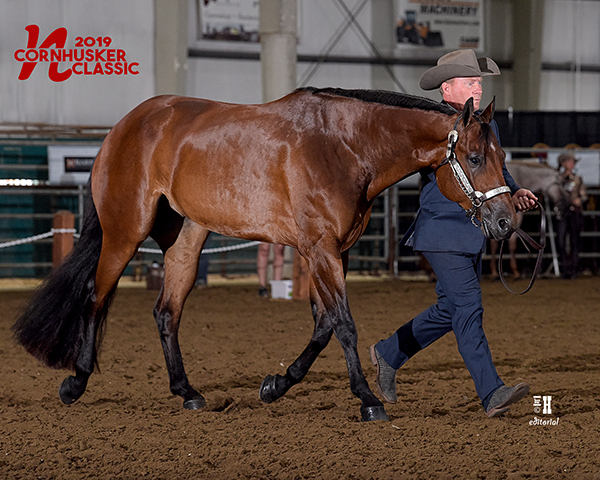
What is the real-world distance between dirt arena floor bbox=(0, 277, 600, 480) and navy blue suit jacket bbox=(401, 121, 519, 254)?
834 mm

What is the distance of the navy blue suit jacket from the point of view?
3.43 metres

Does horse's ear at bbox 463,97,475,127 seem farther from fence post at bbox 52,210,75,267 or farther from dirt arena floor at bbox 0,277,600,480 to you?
fence post at bbox 52,210,75,267

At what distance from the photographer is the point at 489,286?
11.3 m

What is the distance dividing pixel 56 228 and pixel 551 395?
7.21 m

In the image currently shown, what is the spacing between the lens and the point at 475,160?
321cm

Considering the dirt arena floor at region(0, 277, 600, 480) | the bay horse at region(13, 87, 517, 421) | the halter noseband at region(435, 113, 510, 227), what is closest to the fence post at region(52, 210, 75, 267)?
the dirt arena floor at region(0, 277, 600, 480)

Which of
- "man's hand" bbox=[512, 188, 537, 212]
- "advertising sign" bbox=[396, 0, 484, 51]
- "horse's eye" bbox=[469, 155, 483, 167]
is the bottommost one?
"man's hand" bbox=[512, 188, 537, 212]

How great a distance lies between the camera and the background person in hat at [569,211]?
39.7 ft

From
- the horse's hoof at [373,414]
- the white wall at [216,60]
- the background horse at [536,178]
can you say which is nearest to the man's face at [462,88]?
the horse's hoof at [373,414]

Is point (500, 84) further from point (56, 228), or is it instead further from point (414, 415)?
point (414, 415)

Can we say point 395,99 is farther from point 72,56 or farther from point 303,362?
point 72,56

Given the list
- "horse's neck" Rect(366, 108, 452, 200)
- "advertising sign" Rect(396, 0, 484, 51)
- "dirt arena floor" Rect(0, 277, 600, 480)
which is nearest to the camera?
"dirt arena floor" Rect(0, 277, 600, 480)

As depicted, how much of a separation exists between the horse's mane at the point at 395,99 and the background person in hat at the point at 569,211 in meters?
9.39

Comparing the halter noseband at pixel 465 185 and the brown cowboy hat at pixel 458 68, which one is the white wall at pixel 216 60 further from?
the halter noseband at pixel 465 185
